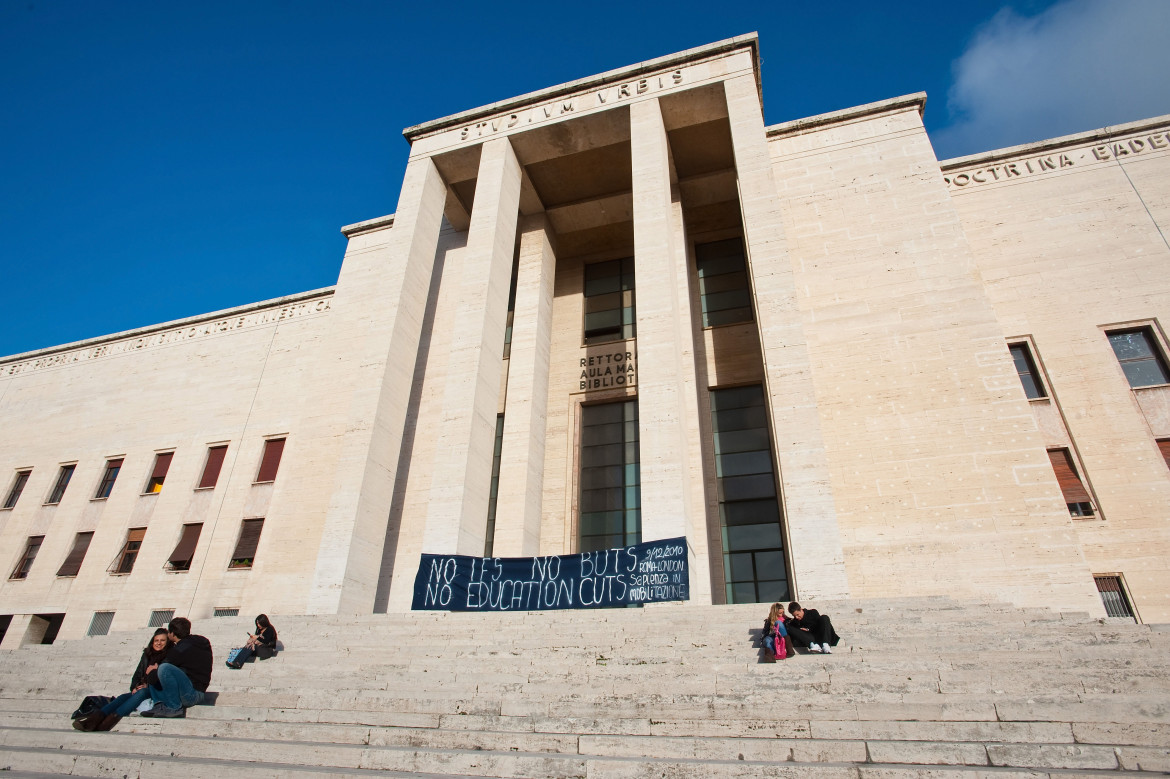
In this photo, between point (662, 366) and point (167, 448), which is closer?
point (662, 366)

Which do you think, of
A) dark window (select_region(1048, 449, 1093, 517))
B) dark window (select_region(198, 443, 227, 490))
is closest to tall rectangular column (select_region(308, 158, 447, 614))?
dark window (select_region(198, 443, 227, 490))

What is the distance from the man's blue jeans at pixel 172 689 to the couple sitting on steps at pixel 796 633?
6703 millimetres

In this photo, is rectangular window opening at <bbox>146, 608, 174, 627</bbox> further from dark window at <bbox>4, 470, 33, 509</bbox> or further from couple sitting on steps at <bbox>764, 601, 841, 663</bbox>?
couple sitting on steps at <bbox>764, 601, 841, 663</bbox>

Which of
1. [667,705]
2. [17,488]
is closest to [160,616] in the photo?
[17,488]

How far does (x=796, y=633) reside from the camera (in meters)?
7.75

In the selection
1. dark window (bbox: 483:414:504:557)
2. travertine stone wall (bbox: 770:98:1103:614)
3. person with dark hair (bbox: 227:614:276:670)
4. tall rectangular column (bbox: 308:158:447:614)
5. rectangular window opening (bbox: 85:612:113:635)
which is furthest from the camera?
rectangular window opening (bbox: 85:612:113:635)

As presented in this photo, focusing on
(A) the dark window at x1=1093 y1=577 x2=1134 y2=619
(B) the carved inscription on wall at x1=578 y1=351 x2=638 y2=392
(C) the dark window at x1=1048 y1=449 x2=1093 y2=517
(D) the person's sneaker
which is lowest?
(D) the person's sneaker

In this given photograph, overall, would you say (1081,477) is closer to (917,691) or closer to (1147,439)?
(1147,439)

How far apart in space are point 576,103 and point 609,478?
1098 centimetres

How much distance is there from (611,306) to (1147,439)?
44.5 ft

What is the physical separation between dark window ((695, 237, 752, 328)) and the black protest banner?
859cm

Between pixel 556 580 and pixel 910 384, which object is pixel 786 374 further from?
pixel 556 580

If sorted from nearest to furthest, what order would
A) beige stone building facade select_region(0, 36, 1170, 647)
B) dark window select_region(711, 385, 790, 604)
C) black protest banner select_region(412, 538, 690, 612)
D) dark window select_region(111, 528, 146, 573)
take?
black protest banner select_region(412, 538, 690, 612), beige stone building facade select_region(0, 36, 1170, 647), dark window select_region(711, 385, 790, 604), dark window select_region(111, 528, 146, 573)

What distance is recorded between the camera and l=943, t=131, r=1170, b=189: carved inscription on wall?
53.4ft
